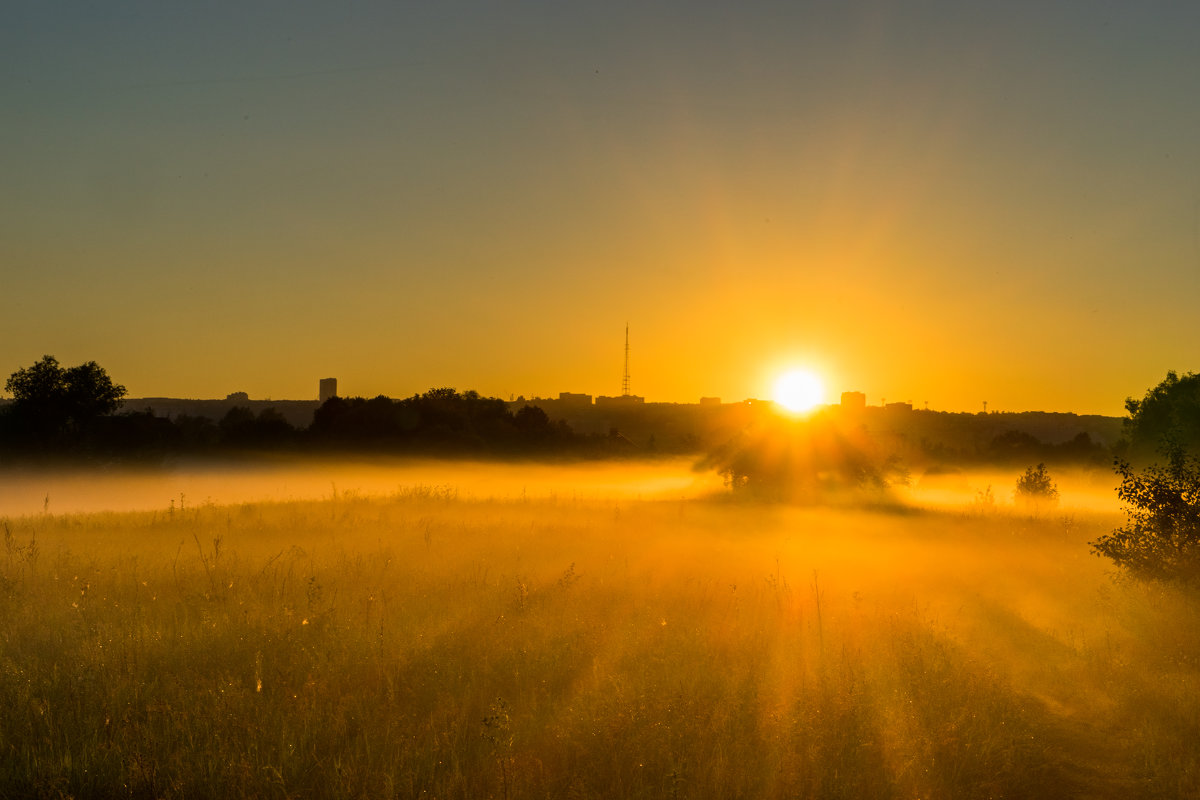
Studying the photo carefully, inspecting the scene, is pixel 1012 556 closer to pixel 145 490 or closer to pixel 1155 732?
pixel 1155 732

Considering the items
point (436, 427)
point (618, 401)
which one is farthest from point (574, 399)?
point (436, 427)

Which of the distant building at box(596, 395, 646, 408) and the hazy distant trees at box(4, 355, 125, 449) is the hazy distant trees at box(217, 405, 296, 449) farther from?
the distant building at box(596, 395, 646, 408)

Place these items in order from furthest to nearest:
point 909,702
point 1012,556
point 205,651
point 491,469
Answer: point 491,469
point 1012,556
point 205,651
point 909,702

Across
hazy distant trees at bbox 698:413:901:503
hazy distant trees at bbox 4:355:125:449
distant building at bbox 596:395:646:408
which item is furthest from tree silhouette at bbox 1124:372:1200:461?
distant building at bbox 596:395:646:408

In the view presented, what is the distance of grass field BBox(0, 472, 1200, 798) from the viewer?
6.20 meters

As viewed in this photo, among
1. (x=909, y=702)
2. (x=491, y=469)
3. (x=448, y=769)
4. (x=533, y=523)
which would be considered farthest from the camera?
(x=491, y=469)

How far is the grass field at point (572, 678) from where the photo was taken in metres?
6.20

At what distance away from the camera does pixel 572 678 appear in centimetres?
809

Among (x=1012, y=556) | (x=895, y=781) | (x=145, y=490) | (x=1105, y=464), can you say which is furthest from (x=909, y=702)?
(x=1105, y=464)

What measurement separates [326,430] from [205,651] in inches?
1612

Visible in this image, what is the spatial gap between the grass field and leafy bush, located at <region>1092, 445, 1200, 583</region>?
57 centimetres

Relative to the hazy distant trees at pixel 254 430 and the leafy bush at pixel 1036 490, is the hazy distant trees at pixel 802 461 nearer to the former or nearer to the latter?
the leafy bush at pixel 1036 490

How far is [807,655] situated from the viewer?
8859 mm

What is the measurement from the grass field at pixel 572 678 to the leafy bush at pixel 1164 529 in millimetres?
566
